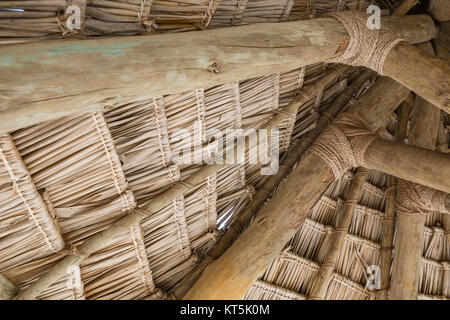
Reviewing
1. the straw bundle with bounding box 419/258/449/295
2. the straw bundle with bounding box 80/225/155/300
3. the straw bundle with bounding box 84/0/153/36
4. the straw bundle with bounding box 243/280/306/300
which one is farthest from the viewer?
the straw bundle with bounding box 419/258/449/295

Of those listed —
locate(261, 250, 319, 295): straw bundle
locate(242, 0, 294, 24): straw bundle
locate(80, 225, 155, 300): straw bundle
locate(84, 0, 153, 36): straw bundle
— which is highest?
locate(242, 0, 294, 24): straw bundle

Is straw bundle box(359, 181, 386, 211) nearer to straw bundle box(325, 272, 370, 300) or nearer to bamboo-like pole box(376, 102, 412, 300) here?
bamboo-like pole box(376, 102, 412, 300)

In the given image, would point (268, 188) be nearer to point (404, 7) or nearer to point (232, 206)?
point (232, 206)

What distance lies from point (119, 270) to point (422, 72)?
227 cm

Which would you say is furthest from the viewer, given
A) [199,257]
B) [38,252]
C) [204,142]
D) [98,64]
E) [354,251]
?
[354,251]

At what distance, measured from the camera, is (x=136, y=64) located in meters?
1.65

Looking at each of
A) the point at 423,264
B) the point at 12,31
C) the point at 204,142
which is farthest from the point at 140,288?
the point at 423,264

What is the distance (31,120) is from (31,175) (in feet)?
2.90

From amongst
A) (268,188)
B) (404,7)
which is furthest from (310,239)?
(404,7)

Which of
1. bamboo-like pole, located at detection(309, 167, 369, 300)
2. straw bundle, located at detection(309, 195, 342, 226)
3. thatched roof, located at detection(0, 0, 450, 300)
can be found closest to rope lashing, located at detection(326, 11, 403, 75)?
thatched roof, located at detection(0, 0, 450, 300)

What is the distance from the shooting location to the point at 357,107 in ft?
11.0

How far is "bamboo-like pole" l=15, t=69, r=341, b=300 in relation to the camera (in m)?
2.39

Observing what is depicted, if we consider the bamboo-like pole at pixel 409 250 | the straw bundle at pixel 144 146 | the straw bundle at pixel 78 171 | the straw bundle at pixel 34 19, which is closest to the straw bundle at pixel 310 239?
the bamboo-like pole at pixel 409 250

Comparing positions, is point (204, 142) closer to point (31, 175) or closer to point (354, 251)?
point (31, 175)
